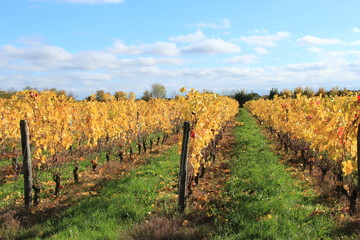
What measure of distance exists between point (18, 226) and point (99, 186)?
7.05 ft

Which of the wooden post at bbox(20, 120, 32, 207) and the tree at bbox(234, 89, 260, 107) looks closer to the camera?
the wooden post at bbox(20, 120, 32, 207)

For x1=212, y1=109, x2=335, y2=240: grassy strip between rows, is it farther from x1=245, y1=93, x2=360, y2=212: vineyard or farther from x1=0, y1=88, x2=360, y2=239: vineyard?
x1=245, y1=93, x2=360, y2=212: vineyard

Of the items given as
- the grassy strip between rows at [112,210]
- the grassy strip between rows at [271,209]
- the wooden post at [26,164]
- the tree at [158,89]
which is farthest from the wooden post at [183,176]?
Result: the tree at [158,89]

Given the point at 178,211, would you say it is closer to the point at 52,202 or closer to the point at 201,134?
the point at 201,134

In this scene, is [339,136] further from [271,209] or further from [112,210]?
[112,210]

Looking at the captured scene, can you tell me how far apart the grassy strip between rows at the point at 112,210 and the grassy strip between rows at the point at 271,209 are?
1.41m

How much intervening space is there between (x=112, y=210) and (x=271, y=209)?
301cm

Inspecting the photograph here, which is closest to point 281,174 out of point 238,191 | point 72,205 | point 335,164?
point 335,164

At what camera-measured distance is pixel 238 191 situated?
6.01 m

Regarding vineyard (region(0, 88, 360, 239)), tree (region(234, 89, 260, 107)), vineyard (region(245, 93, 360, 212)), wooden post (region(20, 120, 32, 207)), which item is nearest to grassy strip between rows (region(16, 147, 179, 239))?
vineyard (region(0, 88, 360, 239))

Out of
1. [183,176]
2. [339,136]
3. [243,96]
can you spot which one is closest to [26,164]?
[183,176]

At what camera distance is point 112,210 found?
4.96m

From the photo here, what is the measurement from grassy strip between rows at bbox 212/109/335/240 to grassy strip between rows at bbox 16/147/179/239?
4.61 ft

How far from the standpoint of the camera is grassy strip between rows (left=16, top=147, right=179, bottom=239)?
4.24 m
